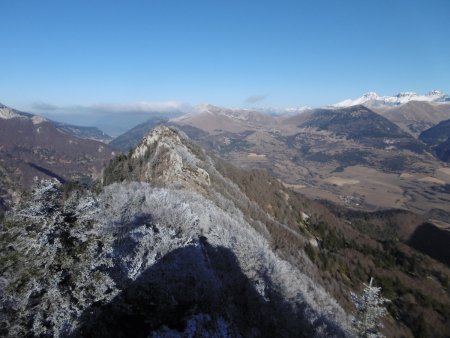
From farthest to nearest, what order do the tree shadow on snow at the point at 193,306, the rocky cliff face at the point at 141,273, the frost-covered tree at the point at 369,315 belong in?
the frost-covered tree at the point at 369,315
the tree shadow on snow at the point at 193,306
the rocky cliff face at the point at 141,273

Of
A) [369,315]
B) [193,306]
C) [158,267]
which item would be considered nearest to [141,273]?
[158,267]

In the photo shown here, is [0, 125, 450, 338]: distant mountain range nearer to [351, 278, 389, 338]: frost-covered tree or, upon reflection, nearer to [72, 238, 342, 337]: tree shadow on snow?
[72, 238, 342, 337]: tree shadow on snow

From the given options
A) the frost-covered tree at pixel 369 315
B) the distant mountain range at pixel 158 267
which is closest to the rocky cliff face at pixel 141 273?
the distant mountain range at pixel 158 267

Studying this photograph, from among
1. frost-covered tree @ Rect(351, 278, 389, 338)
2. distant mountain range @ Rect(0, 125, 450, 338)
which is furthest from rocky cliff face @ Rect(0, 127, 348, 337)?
frost-covered tree @ Rect(351, 278, 389, 338)

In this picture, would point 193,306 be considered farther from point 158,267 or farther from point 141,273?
point 141,273

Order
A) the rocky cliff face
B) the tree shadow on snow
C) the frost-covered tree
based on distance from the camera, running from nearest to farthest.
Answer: the rocky cliff face < the tree shadow on snow < the frost-covered tree

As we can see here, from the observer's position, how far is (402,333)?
80.0 metres

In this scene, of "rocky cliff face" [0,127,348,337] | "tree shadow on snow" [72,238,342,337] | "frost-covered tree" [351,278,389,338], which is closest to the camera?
"rocky cliff face" [0,127,348,337]

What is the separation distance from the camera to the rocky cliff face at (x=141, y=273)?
1838cm

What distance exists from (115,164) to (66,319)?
70.8 meters

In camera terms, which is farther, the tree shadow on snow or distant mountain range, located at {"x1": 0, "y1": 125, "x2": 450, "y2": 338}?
the tree shadow on snow

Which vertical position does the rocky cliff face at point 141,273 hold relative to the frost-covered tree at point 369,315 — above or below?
above

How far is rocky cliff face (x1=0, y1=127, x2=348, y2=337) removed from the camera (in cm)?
1838

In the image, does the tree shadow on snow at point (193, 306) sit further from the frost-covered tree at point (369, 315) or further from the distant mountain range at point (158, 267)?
the frost-covered tree at point (369, 315)
